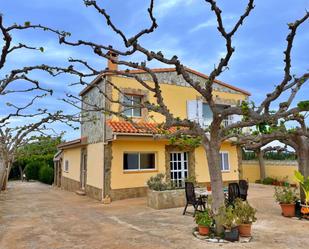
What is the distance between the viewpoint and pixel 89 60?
7016 millimetres

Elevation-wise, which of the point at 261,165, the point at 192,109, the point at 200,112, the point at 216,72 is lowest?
the point at 261,165

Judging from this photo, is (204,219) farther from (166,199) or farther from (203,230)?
(166,199)

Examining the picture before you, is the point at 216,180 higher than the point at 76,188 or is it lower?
higher

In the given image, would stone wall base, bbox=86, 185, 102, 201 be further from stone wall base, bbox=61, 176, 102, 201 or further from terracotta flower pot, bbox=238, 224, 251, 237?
terracotta flower pot, bbox=238, 224, 251, 237

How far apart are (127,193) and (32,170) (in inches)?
914

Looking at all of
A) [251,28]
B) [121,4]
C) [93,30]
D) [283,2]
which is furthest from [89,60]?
[283,2]

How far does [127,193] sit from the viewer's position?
14.7 m

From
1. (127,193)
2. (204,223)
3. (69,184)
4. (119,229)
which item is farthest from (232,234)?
(69,184)

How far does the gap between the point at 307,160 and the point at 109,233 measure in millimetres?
7266

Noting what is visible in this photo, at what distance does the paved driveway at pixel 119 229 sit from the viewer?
7.09 metres

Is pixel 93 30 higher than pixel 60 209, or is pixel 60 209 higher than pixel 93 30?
pixel 93 30

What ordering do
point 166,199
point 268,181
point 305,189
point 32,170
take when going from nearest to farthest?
point 305,189
point 166,199
point 268,181
point 32,170

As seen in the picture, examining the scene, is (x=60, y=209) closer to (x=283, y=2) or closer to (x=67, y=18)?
(x=67, y=18)

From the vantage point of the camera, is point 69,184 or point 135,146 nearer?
point 135,146
